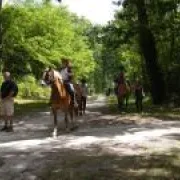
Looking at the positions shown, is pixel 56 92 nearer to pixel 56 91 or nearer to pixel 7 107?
pixel 56 91

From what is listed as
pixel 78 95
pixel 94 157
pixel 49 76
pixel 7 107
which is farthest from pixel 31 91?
pixel 94 157

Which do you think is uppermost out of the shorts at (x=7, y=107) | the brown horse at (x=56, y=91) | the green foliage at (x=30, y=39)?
the green foliage at (x=30, y=39)

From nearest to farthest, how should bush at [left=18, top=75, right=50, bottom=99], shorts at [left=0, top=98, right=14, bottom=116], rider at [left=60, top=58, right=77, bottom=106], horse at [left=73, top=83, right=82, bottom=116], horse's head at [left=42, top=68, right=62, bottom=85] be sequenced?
horse's head at [left=42, top=68, right=62, bottom=85], rider at [left=60, top=58, right=77, bottom=106], shorts at [left=0, top=98, right=14, bottom=116], horse at [left=73, top=83, right=82, bottom=116], bush at [left=18, top=75, right=50, bottom=99]

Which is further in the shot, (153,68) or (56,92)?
(153,68)

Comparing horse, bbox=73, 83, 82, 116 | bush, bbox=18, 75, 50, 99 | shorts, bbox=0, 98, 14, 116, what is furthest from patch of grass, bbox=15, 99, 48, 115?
bush, bbox=18, 75, 50, 99

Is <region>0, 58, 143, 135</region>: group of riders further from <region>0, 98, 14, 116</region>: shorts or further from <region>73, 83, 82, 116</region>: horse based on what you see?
<region>73, 83, 82, 116</region>: horse

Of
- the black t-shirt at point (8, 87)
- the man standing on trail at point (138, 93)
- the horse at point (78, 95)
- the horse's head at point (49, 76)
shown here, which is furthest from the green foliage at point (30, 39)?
the horse's head at point (49, 76)

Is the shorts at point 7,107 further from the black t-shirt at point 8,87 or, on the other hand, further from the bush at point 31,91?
the bush at point 31,91

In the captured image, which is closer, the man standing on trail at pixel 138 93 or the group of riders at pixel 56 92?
the group of riders at pixel 56 92

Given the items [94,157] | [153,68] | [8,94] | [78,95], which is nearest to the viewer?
[94,157]

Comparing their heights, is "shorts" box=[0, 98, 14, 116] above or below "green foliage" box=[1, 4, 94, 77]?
below

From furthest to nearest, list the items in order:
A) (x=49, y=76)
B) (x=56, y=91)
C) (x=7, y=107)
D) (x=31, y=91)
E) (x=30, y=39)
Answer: (x=31, y=91)
(x=30, y=39)
(x=7, y=107)
(x=56, y=91)
(x=49, y=76)

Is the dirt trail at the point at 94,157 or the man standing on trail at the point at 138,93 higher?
the man standing on trail at the point at 138,93

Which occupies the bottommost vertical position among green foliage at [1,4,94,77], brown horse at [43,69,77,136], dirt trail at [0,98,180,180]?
dirt trail at [0,98,180,180]
